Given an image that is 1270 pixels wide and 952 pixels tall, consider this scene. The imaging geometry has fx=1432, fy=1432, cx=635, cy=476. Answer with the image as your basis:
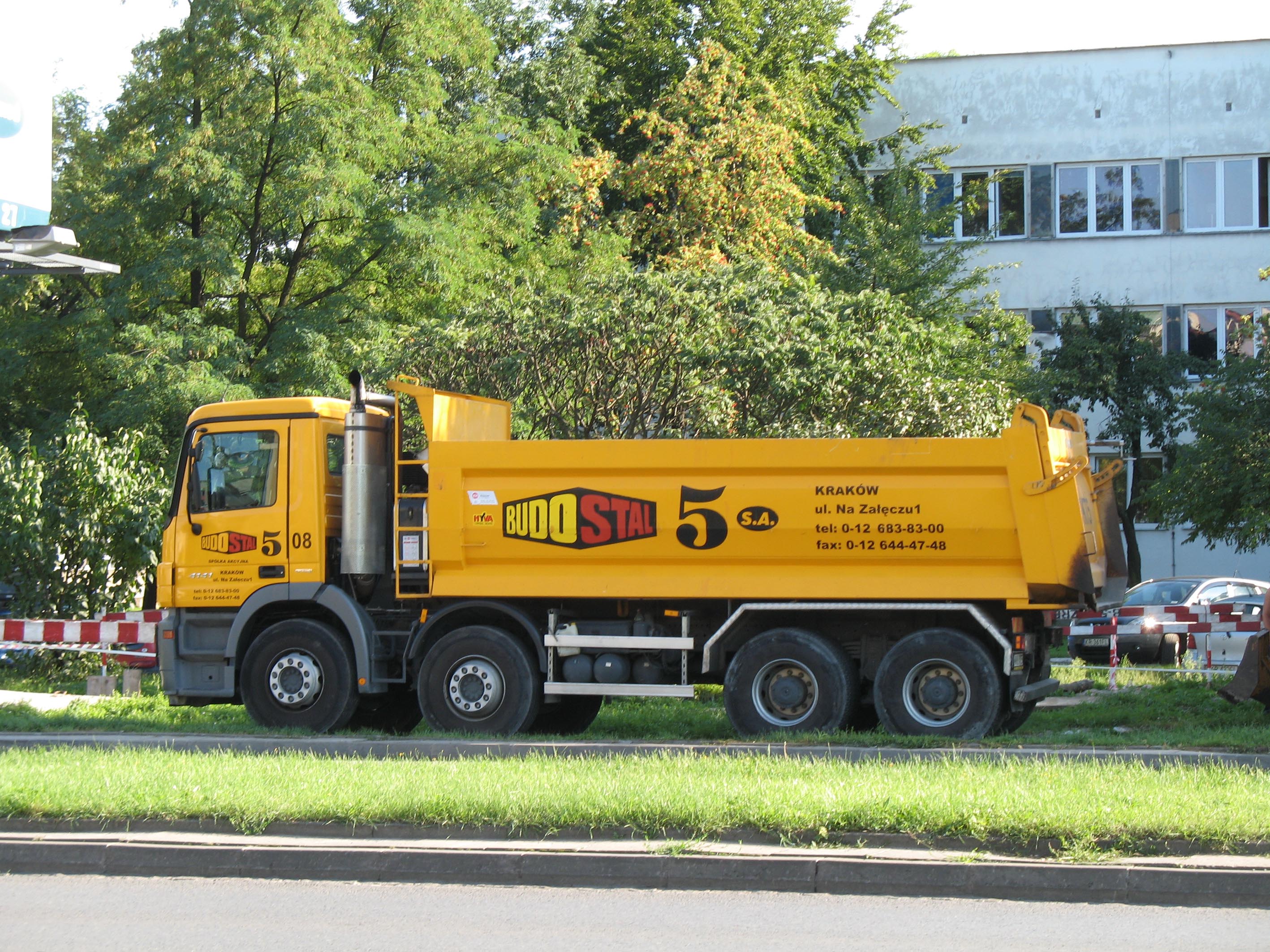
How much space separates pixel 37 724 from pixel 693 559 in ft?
20.1

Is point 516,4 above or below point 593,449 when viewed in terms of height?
above

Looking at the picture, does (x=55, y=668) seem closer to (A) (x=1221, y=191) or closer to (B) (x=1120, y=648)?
(B) (x=1120, y=648)

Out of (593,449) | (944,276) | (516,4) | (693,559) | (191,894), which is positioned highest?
(516,4)

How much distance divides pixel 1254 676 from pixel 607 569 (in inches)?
219

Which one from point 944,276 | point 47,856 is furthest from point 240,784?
point 944,276

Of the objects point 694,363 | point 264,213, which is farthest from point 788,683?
point 264,213

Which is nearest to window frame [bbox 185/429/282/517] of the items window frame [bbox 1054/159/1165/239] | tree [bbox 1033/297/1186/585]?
tree [bbox 1033/297/1186/585]

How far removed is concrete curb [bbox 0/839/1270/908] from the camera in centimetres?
659

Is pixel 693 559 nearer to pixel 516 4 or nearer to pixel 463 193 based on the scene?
pixel 463 193

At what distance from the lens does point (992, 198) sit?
Result: 35.8 metres

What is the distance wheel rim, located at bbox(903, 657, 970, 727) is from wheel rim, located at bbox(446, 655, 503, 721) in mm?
3438

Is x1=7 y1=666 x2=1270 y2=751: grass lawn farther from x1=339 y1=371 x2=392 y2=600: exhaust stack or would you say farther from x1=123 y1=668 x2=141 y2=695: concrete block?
x1=339 y1=371 x2=392 y2=600: exhaust stack

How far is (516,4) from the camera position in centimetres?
3512

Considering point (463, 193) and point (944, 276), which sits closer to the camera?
point (463, 193)
